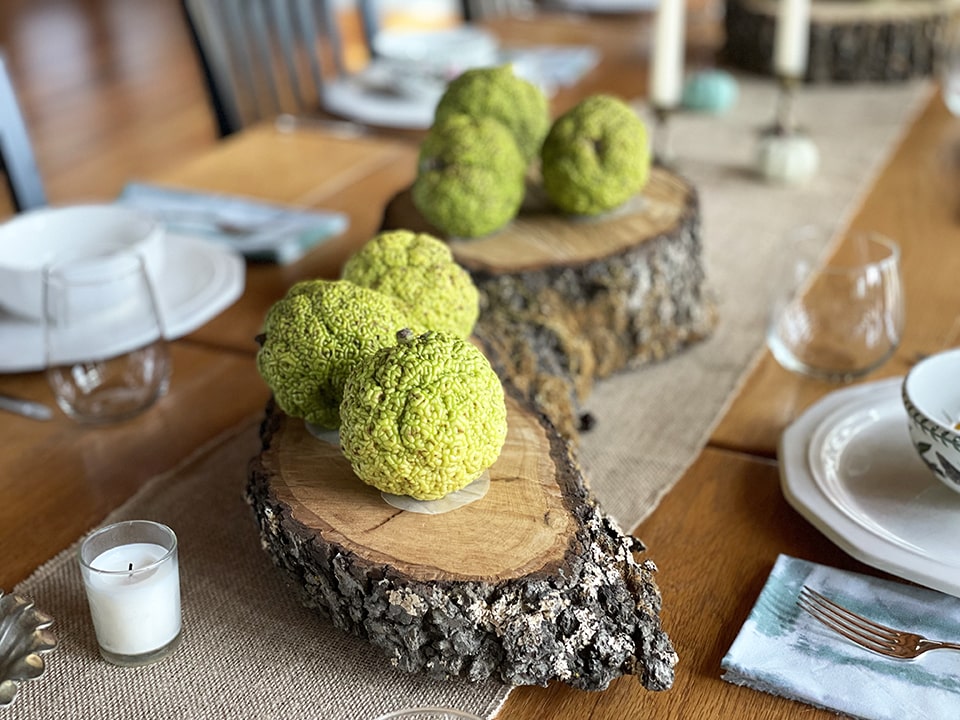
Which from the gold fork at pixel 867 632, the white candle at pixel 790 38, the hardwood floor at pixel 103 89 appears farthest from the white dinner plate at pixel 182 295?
the hardwood floor at pixel 103 89

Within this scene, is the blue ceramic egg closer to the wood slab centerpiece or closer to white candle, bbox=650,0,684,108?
white candle, bbox=650,0,684,108

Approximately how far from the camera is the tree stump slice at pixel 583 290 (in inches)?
44.4

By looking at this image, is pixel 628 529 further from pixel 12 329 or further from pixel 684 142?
pixel 684 142

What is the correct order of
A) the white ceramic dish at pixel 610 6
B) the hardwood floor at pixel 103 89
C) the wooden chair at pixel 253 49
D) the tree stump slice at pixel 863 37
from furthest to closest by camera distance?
1. the hardwood floor at pixel 103 89
2. the white ceramic dish at pixel 610 6
3. the tree stump slice at pixel 863 37
4. the wooden chair at pixel 253 49

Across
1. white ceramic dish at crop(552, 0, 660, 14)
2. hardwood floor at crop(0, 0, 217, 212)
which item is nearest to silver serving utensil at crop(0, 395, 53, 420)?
white ceramic dish at crop(552, 0, 660, 14)

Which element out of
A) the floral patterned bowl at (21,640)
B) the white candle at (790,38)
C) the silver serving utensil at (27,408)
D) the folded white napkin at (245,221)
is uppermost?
the white candle at (790,38)

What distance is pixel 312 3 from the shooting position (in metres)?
2.22

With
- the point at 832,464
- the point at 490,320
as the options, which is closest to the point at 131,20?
the point at 490,320

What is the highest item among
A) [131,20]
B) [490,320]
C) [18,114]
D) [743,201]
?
[18,114]

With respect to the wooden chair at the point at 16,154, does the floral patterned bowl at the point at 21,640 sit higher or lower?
lower

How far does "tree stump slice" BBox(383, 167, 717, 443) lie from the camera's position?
1.13 metres

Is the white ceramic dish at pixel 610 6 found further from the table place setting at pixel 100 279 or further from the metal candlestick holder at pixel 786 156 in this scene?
the table place setting at pixel 100 279

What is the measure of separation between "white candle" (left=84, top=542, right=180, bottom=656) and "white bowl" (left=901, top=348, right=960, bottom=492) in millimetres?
584

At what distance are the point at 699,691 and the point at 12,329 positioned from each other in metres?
0.87
